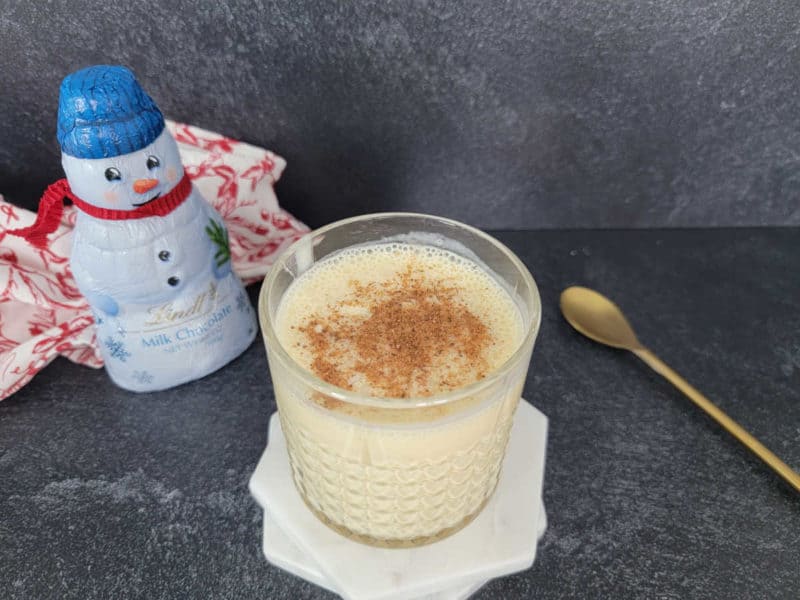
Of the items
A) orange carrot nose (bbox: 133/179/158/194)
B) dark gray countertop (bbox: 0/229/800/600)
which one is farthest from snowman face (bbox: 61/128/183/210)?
dark gray countertop (bbox: 0/229/800/600)

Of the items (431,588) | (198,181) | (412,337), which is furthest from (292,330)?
(198,181)

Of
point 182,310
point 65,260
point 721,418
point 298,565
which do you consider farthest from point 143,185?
point 721,418

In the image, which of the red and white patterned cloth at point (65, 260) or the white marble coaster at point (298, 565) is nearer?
the white marble coaster at point (298, 565)

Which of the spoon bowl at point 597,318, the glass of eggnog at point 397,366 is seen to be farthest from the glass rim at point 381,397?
the spoon bowl at point 597,318

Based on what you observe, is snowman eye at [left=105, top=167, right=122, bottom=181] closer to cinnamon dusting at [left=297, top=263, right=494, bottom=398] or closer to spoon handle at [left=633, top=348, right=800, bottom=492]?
cinnamon dusting at [left=297, top=263, right=494, bottom=398]

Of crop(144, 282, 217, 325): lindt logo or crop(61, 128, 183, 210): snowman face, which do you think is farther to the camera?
crop(144, 282, 217, 325): lindt logo

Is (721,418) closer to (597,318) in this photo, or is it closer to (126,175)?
(597,318)

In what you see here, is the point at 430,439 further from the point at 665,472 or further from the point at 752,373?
the point at 752,373

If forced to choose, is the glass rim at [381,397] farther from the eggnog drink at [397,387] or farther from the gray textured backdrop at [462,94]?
the gray textured backdrop at [462,94]
